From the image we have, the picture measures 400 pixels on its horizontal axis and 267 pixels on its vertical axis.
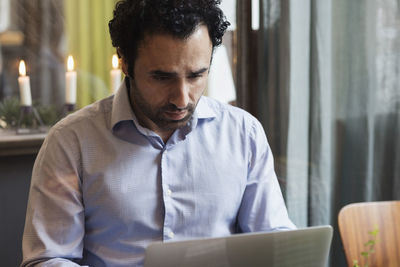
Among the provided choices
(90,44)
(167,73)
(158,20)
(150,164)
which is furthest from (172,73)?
(90,44)

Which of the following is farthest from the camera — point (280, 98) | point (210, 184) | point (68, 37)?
point (68, 37)

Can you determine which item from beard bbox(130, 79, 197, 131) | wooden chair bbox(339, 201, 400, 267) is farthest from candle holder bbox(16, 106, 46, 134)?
wooden chair bbox(339, 201, 400, 267)

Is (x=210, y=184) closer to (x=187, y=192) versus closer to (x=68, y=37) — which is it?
(x=187, y=192)

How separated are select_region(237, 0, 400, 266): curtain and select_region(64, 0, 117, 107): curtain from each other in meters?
0.62

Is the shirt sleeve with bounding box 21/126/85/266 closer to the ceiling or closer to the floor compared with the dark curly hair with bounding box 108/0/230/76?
closer to the floor

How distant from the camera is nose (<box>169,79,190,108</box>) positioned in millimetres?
1213

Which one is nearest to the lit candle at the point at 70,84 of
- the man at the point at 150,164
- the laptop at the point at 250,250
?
the man at the point at 150,164

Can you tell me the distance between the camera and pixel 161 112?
1255 millimetres

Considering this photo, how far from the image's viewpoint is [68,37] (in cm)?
226

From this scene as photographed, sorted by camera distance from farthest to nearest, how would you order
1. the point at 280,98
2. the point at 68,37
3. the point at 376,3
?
the point at 68,37
the point at 280,98
the point at 376,3

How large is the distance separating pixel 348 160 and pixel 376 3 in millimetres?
509

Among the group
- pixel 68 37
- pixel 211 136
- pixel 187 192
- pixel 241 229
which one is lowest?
pixel 241 229

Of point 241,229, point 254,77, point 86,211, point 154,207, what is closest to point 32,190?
point 86,211

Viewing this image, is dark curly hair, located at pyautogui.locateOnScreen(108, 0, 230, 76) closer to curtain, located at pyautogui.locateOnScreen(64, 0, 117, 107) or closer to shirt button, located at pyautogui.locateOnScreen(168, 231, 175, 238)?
shirt button, located at pyautogui.locateOnScreen(168, 231, 175, 238)
